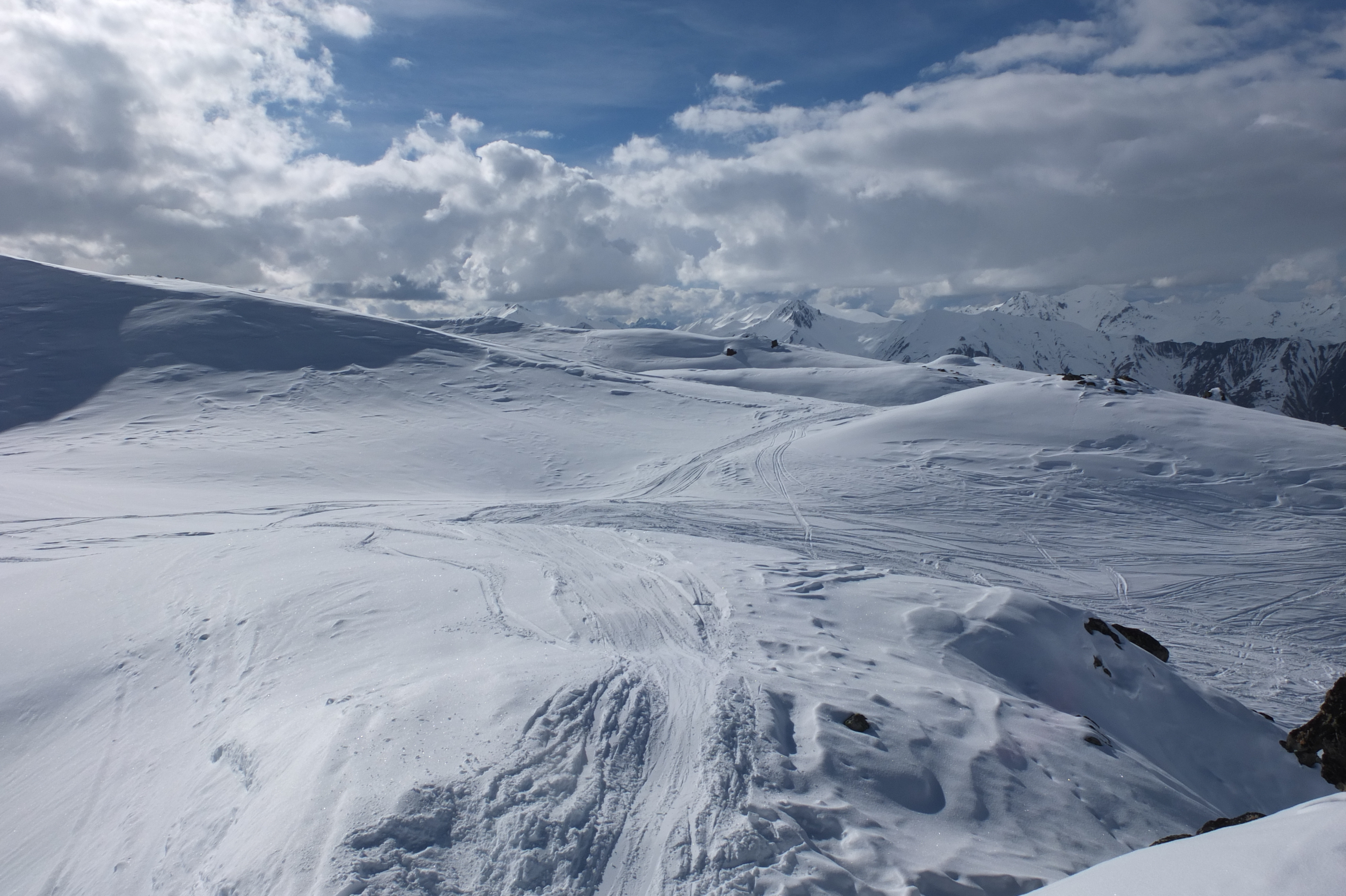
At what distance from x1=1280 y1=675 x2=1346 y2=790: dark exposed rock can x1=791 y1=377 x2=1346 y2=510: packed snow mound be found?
13.6m

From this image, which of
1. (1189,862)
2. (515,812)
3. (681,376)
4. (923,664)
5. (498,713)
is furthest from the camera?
(681,376)

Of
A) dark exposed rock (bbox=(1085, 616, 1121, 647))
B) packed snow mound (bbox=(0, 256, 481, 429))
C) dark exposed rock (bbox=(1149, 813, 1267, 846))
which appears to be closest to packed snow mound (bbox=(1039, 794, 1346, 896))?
dark exposed rock (bbox=(1149, 813, 1267, 846))

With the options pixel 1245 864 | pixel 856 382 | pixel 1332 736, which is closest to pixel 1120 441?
pixel 1332 736

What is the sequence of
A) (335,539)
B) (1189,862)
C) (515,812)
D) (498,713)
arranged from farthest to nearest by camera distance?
1. (335,539)
2. (498,713)
3. (515,812)
4. (1189,862)

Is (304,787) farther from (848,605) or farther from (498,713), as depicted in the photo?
(848,605)

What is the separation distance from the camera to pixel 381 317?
43.5 metres

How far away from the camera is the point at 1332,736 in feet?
20.7

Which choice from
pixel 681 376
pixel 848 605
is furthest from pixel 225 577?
pixel 681 376

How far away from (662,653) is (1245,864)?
554cm

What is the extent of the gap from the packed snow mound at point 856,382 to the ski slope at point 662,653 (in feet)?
56.1

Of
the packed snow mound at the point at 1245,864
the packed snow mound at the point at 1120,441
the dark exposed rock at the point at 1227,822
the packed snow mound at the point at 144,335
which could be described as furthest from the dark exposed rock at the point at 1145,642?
the packed snow mound at the point at 144,335

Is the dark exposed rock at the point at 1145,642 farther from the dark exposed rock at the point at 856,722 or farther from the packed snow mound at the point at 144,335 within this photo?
the packed snow mound at the point at 144,335

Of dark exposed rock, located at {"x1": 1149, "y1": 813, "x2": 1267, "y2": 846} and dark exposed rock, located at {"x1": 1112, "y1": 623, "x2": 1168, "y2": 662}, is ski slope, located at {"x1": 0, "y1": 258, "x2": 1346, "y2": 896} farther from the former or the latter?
dark exposed rock, located at {"x1": 1112, "y1": 623, "x2": 1168, "y2": 662}

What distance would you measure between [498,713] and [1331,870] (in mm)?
5660
